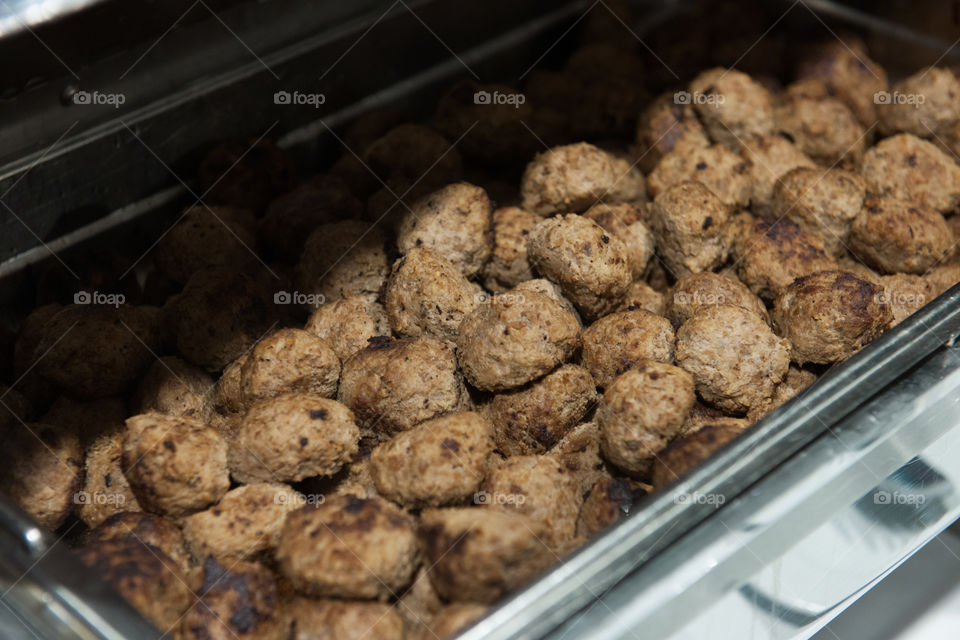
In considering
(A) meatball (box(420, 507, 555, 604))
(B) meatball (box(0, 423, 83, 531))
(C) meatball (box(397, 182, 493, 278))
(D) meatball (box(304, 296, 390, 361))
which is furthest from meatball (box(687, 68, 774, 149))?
(B) meatball (box(0, 423, 83, 531))

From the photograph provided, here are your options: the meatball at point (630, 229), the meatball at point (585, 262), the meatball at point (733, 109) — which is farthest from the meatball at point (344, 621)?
the meatball at point (733, 109)

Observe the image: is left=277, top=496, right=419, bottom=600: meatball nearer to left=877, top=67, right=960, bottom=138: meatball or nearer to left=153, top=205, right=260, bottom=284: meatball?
left=153, top=205, right=260, bottom=284: meatball

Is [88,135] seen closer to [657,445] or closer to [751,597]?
[657,445]

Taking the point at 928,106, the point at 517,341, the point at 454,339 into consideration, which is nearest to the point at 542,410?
the point at 517,341

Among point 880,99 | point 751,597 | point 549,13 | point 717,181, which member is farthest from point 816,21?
point 751,597

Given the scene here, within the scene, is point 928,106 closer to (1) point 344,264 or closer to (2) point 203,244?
(1) point 344,264

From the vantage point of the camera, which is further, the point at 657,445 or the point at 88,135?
the point at 88,135
